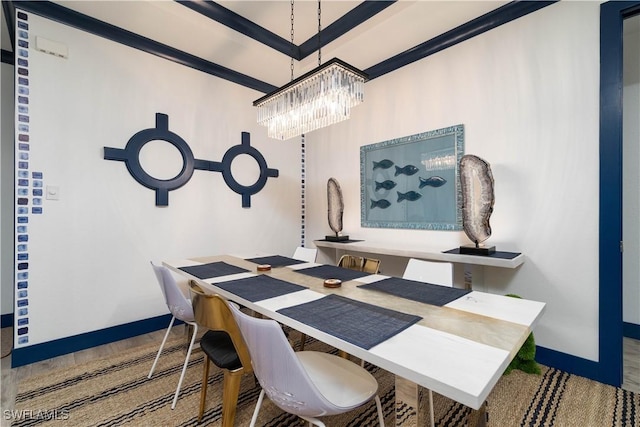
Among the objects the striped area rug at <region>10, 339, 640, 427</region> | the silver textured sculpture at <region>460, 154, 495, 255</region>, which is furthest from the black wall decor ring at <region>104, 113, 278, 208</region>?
the silver textured sculpture at <region>460, 154, 495, 255</region>

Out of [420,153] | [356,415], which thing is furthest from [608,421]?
[420,153]

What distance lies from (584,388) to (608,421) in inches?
13.0

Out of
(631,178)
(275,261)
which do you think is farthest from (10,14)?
(631,178)

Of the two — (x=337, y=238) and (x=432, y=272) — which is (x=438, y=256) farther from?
(x=337, y=238)

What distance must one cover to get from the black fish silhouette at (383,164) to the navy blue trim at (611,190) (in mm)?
1598

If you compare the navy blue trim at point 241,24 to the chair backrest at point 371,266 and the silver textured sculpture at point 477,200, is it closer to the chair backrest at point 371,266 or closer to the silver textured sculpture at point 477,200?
the silver textured sculpture at point 477,200

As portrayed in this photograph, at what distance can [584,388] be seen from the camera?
71.2 inches

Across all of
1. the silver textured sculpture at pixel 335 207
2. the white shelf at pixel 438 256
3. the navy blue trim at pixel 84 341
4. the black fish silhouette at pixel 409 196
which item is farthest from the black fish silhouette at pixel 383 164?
the navy blue trim at pixel 84 341

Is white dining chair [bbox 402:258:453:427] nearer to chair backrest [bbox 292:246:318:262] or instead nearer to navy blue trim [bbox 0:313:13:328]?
chair backrest [bbox 292:246:318:262]

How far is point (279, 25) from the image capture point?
2.70m

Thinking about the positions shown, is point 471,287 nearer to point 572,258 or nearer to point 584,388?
point 572,258

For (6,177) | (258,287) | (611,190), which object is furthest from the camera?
(6,177)

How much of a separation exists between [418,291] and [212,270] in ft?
4.49

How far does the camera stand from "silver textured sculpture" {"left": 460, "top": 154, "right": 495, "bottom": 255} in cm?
211
